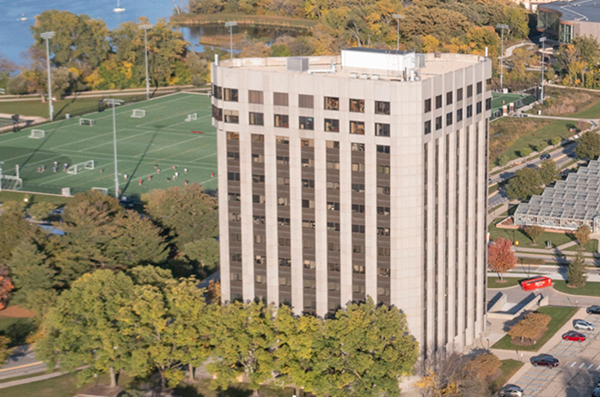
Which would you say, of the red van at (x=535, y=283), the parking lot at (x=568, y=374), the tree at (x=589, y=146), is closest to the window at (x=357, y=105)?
the parking lot at (x=568, y=374)

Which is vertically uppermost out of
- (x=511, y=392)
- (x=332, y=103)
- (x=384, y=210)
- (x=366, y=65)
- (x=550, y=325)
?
(x=366, y=65)

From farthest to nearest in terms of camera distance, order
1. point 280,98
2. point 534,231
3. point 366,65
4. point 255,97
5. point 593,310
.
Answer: point 534,231
point 593,310
point 366,65
point 255,97
point 280,98

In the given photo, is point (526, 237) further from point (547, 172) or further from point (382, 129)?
point (382, 129)

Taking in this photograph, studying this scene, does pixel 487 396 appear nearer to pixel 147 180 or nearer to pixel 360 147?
pixel 360 147

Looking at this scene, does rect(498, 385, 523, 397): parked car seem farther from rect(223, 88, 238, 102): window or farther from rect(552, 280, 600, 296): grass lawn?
rect(223, 88, 238, 102): window

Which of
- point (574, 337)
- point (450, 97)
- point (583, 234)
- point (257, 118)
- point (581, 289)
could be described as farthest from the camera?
point (583, 234)

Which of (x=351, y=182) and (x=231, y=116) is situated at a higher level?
(x=231, y=116)

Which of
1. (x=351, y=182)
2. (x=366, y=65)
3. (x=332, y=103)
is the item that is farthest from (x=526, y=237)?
(x=332, y=103)

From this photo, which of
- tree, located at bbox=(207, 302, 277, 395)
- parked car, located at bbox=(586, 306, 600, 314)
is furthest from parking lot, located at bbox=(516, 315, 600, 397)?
tree, located at bbox=(207, 302, 277, 395)
